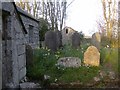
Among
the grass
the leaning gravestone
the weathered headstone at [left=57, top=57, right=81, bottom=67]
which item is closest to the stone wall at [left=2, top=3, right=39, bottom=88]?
the grass

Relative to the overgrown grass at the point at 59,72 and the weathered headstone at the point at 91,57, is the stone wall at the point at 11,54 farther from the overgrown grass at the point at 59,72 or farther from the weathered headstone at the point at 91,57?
the weathered headstone at the point at 91,57

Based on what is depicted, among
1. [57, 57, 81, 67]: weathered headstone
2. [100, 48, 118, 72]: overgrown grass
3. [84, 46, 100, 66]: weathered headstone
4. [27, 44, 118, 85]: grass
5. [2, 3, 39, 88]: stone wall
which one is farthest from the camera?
[84, 46, 100, 66]: weathered headstone

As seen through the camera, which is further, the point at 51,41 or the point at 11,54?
the point at 51,41

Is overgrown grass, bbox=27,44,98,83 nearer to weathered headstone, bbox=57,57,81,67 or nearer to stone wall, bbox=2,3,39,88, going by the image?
weathered headstone, bbox=57,57,81,67

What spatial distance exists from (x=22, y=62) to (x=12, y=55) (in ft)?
4.04

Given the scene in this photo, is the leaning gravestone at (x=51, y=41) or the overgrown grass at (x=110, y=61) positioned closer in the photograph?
the overgrown grass at (x=110, y=61)

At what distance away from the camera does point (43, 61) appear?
10.7 m

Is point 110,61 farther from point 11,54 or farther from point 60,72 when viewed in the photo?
point 11,54

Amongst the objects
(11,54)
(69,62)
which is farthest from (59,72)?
(11,54)

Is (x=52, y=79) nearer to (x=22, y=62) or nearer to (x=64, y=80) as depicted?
(x=64, y=80)

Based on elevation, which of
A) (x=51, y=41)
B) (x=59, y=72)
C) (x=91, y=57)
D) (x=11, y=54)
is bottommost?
(x=59, y=72)

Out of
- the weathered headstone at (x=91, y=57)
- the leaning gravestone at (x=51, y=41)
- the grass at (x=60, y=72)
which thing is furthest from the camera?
the leaning gravestone at (x=51, y=41)

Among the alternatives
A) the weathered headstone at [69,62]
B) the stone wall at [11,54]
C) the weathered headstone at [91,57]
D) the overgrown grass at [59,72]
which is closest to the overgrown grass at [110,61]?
the weathered headstone at [91,57]

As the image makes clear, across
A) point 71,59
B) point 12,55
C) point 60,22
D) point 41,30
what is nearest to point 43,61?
point 71,59
